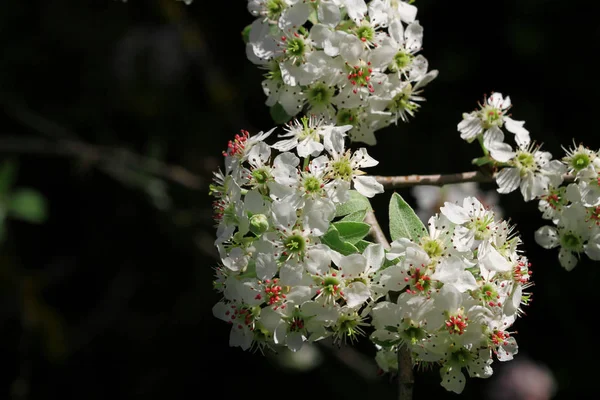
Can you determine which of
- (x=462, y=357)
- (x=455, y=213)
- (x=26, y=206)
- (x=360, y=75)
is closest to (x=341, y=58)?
(x=360, y=75)

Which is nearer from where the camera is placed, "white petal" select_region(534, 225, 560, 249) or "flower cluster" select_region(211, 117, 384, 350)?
"flower cluster" select_region(211, 117, 384, 350)

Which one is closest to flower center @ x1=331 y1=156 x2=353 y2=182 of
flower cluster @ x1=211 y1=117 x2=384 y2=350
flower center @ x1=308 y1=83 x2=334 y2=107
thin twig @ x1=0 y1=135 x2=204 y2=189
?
flower cluster @ x1=211 y1=117 x2=384 y2=350

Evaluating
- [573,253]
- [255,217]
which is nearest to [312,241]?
[255,217]

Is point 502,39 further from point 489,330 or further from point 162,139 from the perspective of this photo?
point 489,330

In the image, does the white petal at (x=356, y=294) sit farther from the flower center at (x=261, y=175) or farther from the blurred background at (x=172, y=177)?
the blurred background at (x=172, y=177)

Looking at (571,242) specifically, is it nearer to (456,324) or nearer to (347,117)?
(456,324)

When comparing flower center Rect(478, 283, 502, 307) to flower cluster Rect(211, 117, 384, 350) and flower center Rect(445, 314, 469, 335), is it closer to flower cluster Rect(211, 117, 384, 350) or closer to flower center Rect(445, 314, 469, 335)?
flower center Rect(445, 314, 469, 335)
